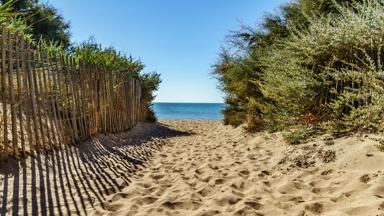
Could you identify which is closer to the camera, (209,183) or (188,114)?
(209,183)

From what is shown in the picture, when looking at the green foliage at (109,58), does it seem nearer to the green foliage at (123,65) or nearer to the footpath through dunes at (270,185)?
the green foliage at (123,65)

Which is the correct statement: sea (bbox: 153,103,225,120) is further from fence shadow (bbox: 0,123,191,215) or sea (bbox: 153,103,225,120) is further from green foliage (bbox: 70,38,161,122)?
fence shadow (bbox: 0,123,191,215)

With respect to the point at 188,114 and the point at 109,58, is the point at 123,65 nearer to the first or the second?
the point at 109,58

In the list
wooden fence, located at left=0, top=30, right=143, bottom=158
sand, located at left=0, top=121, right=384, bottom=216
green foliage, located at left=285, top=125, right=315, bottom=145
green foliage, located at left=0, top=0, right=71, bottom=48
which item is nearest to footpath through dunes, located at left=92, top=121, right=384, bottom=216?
sand, located at left=0, top=121, right=384, bottom=216

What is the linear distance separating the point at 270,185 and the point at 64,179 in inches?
86.7

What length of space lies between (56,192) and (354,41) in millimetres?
4170

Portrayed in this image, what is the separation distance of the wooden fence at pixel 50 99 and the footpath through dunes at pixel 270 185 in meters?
1.47

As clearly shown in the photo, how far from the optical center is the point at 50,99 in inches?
223

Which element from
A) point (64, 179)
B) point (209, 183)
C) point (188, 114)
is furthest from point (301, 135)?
point (188, 114)

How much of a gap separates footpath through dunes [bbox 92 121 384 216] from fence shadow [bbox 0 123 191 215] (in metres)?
0.19


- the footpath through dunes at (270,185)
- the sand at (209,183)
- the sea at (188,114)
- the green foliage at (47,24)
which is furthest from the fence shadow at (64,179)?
the green foliage at (47,24)

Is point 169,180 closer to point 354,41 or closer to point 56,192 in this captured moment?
point 56,192

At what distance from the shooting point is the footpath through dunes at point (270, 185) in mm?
2883

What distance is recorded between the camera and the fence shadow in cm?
310
